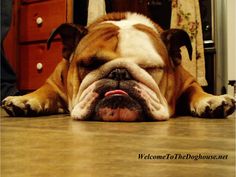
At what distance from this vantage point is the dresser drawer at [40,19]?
9.30 feet

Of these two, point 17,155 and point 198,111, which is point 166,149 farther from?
point 198,111

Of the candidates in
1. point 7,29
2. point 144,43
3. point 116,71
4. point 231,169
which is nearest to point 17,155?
point 231,169

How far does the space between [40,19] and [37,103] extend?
1468 mm

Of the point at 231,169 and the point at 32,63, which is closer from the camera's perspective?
the point at 231,169

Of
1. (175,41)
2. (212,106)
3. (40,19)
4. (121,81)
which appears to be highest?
(40,19)

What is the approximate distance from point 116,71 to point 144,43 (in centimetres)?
17

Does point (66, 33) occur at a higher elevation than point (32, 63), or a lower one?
higher

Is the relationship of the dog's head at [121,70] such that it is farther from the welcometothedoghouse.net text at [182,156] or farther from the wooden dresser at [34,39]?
the wooden dresser at [34,39]

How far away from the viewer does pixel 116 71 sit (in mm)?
1481

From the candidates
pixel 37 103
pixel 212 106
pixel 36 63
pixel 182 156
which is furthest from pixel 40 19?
pixel 182 156

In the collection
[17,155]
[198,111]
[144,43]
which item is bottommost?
[198,111]

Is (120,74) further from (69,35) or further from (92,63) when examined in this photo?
(69,35)

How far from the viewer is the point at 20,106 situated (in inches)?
62.1

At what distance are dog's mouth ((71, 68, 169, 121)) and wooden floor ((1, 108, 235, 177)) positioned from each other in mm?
107
